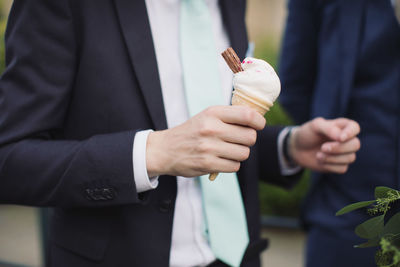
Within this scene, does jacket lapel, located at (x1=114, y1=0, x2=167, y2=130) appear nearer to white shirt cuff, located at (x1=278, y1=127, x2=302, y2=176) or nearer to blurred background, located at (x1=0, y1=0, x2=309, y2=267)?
white shirt cuff, located at (x1=278, y1=127, x2=302, y2=176)

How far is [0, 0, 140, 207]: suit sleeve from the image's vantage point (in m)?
1.20

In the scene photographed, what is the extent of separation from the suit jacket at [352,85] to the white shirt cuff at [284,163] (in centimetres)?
28

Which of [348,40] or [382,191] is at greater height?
[348,40]

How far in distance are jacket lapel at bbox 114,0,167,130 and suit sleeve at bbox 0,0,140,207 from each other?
153 millimetres

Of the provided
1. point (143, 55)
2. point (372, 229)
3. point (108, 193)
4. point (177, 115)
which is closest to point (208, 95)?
point (177, 115)

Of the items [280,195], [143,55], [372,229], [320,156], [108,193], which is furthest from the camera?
[280,195]

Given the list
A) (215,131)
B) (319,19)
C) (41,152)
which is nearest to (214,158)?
(215,131)

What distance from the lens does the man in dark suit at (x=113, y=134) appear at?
1.17 meters

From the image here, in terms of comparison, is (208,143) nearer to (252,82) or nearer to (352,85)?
(252,82)

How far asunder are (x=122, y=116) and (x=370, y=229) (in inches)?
32.1

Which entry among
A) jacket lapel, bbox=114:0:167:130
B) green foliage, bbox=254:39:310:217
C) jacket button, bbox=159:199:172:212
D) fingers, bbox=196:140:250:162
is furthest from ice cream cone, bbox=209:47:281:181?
green foliage, bbox=254:39:310:217

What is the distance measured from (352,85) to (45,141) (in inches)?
56.8

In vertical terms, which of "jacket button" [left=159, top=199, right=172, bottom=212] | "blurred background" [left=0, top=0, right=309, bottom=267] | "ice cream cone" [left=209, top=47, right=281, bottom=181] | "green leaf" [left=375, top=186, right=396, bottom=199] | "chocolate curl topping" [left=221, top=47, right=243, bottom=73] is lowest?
"blurred background" [left=0, top=0, right=309, bottom=267]

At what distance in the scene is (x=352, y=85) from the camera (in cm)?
195
